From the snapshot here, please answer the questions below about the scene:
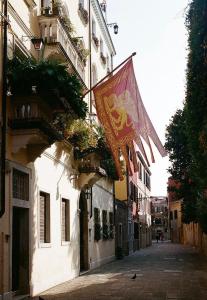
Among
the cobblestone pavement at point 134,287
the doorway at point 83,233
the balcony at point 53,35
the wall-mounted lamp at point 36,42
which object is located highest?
the balcony at point 53,35

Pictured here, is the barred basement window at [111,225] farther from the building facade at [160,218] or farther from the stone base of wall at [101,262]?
the building facade at [160,218]

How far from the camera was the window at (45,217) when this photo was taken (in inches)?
599

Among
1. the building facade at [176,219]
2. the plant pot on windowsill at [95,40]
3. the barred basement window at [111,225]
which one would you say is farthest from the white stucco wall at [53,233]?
the building facade at [176,219]

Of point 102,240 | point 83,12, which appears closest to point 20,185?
point 83,12

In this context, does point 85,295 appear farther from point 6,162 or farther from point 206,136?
point 206,136

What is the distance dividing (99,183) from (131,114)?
12.5 m

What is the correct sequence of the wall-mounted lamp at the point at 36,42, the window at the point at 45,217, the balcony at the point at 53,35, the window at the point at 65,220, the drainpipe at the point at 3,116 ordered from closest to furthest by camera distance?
1. the drainpipe at the point at 3,116
2. the wall-mounted lamp at the point at 36,42
3. the balcony at the point at 53,35
4. the window at the point at 45,217
5. the window at the point at 65,220

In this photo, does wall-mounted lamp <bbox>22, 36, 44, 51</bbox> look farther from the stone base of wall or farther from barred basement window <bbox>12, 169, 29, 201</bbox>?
the stone base of wall

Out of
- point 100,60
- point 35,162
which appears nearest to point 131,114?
point 35,162

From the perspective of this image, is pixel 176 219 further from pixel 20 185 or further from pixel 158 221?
pixel 20 185

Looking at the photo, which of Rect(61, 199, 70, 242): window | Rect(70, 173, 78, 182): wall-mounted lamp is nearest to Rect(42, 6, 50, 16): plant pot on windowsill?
Rect(70, 173, 78, 182): wall-mounted lamp

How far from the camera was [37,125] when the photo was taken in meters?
12.0

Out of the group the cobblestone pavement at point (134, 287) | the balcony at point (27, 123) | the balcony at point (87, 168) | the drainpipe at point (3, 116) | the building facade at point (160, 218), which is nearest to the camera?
the drainpipe at point (3, 116)

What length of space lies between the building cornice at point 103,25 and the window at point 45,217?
1260cm
